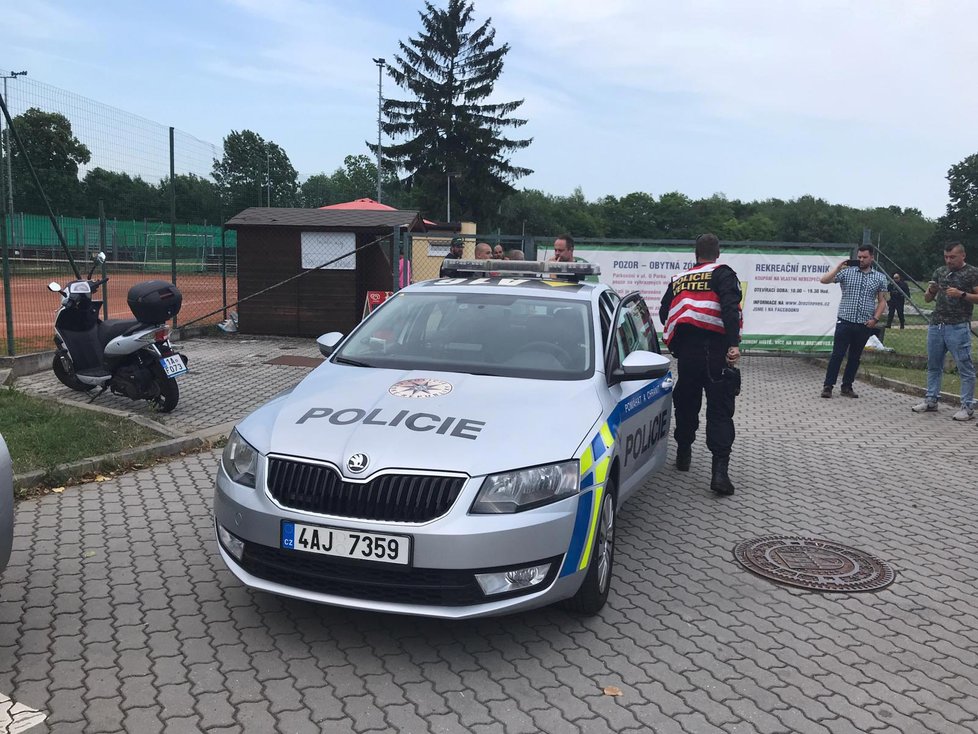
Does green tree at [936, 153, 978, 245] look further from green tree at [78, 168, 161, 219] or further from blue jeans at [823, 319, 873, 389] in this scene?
green tree at [78, 168, 161, 219]

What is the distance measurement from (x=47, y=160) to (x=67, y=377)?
4.40m

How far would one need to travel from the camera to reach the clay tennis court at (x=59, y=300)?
39.4 ft

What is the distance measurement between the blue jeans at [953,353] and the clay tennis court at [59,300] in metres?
9.81

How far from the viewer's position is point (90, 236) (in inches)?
534

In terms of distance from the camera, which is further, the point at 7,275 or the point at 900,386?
the point at 900,386

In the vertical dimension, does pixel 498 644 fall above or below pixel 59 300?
below

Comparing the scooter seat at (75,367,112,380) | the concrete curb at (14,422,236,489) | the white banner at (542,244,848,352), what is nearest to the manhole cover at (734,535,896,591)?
the concrete curb at (14,422,236,489)

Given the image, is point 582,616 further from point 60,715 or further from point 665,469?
point 665,469

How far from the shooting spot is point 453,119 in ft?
179

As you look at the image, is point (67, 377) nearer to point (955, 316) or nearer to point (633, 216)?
point (955, 316)

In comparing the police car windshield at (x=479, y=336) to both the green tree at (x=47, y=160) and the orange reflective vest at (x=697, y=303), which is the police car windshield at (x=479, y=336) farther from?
the green tree at (x=47, y=160)

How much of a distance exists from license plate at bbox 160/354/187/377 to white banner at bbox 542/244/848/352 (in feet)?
23.3

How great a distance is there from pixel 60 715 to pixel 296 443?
134 centimetres

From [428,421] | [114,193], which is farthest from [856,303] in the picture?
[114,193]
